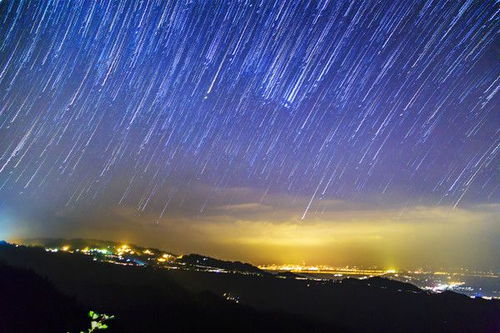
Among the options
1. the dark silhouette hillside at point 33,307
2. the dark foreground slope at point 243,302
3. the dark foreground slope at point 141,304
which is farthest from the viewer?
the dark foreground slope at point 243,302

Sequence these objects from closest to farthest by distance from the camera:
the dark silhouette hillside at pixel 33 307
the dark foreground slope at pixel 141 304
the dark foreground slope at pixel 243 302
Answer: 1. the dark silhouette hillside at pixel 33 307
2. the dark foreground slope at pixel 141 304
3. the dark foreground slope at pixel 243 302

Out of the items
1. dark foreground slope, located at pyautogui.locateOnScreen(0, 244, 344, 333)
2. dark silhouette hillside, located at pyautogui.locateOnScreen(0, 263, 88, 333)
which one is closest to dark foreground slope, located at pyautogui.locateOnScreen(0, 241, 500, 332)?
dark foreground slope, located at pyautogui.locateOnScreen(0, 244, 344, 333)

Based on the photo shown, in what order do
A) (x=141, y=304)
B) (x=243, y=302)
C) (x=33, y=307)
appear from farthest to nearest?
1. (x=243, y=302)
2. (x=141, y=304)
3. (x=33, y=307)

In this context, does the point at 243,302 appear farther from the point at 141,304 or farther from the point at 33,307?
the point at 33,307

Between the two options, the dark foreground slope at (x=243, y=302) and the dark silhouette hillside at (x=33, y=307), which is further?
the dark foreground slope at (x=243, y=302)

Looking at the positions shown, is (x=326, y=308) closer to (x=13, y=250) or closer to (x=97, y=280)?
(x=97, y=280)

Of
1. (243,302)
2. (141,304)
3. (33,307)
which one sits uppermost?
(33,307)

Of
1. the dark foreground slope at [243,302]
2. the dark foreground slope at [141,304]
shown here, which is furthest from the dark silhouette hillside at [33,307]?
the dark foreground slope at [243,302]

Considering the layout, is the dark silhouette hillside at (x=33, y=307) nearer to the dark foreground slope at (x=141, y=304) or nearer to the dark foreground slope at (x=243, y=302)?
the dark foreground slope at (x=141, y=304)

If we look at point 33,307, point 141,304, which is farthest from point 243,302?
point 33,307
